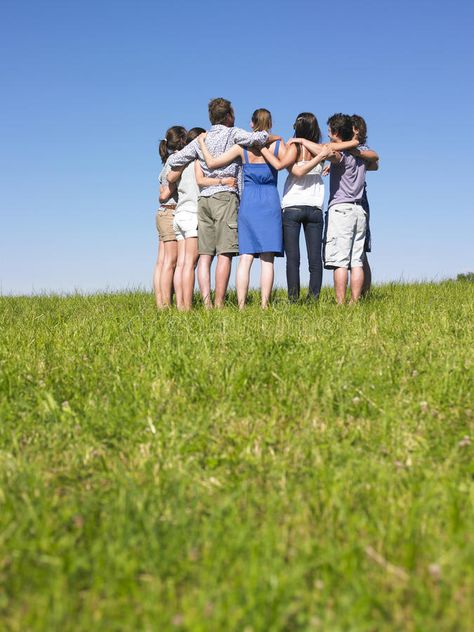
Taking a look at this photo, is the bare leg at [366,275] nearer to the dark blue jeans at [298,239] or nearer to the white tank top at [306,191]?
the dark blue jeans at [298,239]

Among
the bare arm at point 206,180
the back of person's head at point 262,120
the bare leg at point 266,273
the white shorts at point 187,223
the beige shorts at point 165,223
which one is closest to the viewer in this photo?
the back of person's head at point 262,120

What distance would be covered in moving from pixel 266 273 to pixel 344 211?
1.28m

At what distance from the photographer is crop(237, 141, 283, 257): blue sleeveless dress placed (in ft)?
26.7

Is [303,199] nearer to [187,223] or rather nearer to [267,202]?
[267,202]

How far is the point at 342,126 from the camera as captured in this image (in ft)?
27.6

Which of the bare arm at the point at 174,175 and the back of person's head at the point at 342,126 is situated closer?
the back of person's head at the point at 342,126

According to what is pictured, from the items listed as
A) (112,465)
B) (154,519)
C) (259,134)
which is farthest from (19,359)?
(259,134)

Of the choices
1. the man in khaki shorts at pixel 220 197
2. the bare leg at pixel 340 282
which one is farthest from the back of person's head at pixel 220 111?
the bare leg at pixel 340 282

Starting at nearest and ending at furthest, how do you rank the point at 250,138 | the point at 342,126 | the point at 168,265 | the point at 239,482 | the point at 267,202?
the point at 239,482, the point at 250,138, the point at 267,202, the point at 342,126, the point at 168,265

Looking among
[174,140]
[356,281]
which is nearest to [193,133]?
[174,140]

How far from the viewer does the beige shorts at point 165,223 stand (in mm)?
9352

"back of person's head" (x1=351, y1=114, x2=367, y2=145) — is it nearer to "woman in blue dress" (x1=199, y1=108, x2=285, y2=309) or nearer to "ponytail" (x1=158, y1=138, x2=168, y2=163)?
"woman in blue dress" (x1=199, y1=108, x2=285, y2=309)

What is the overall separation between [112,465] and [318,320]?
3.58m

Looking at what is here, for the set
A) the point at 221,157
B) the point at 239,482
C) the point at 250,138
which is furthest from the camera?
the point at 221,157
